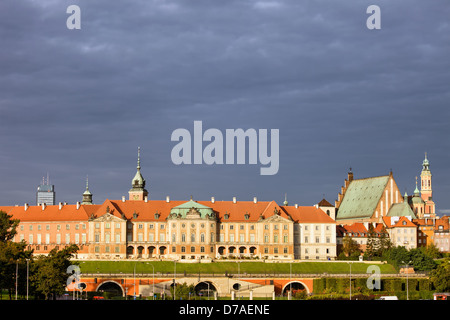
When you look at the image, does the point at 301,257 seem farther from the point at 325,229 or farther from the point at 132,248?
the point at 132,248

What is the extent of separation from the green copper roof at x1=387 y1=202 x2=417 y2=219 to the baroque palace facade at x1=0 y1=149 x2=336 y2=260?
94.3ft

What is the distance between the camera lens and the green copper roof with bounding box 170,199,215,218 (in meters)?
159

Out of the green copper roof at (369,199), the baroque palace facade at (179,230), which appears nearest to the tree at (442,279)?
the baroque palace facade at (179,230)

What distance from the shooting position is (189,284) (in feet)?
421

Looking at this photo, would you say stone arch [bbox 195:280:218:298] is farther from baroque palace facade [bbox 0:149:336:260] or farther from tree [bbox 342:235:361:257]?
tree [bbox 342:235:361:257]

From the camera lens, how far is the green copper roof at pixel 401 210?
187 m

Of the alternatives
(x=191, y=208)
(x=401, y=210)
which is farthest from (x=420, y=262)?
(x=191, y=208)

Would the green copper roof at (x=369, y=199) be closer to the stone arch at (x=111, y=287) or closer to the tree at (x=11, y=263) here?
the stone arch at (x=111, y=287)

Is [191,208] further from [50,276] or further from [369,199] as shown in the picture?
[369,199]

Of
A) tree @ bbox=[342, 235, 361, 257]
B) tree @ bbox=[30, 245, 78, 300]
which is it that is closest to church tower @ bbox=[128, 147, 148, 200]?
tree @ bbox=[342, 235, 361, 257]

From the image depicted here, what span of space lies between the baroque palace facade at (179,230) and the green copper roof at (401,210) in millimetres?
Answer: 28739

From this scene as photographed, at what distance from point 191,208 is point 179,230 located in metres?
4.97
